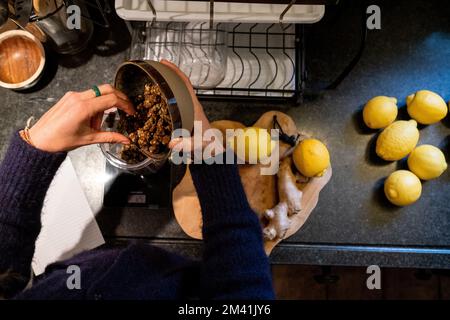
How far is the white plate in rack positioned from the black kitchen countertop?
14 centimetres

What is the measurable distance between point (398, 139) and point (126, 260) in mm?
575

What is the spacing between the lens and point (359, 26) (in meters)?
0.87

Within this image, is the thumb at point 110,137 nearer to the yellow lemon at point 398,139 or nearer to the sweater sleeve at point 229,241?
the sweater sleeve at point 229,241

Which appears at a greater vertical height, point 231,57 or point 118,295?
point 231,57

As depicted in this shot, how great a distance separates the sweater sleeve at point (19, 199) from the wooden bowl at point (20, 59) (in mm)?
262

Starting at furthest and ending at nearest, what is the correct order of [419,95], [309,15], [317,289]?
1. [317,289]
2. [419,95]
3. [309,15]

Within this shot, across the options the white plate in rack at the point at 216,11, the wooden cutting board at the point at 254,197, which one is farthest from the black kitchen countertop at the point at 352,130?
the white plate in rack at the point at 216,11

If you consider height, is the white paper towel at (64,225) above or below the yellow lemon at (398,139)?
below

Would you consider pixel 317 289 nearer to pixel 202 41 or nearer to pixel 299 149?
pixel 299 149

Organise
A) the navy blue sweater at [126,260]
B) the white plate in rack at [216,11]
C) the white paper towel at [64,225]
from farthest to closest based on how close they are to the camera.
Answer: the white paper towel at [64,225] < the white plate in rack at [216,11] < the navy blue sweater at [126,260]

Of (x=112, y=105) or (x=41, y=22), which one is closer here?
(x=112, y=105)

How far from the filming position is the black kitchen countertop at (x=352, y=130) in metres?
0.79
